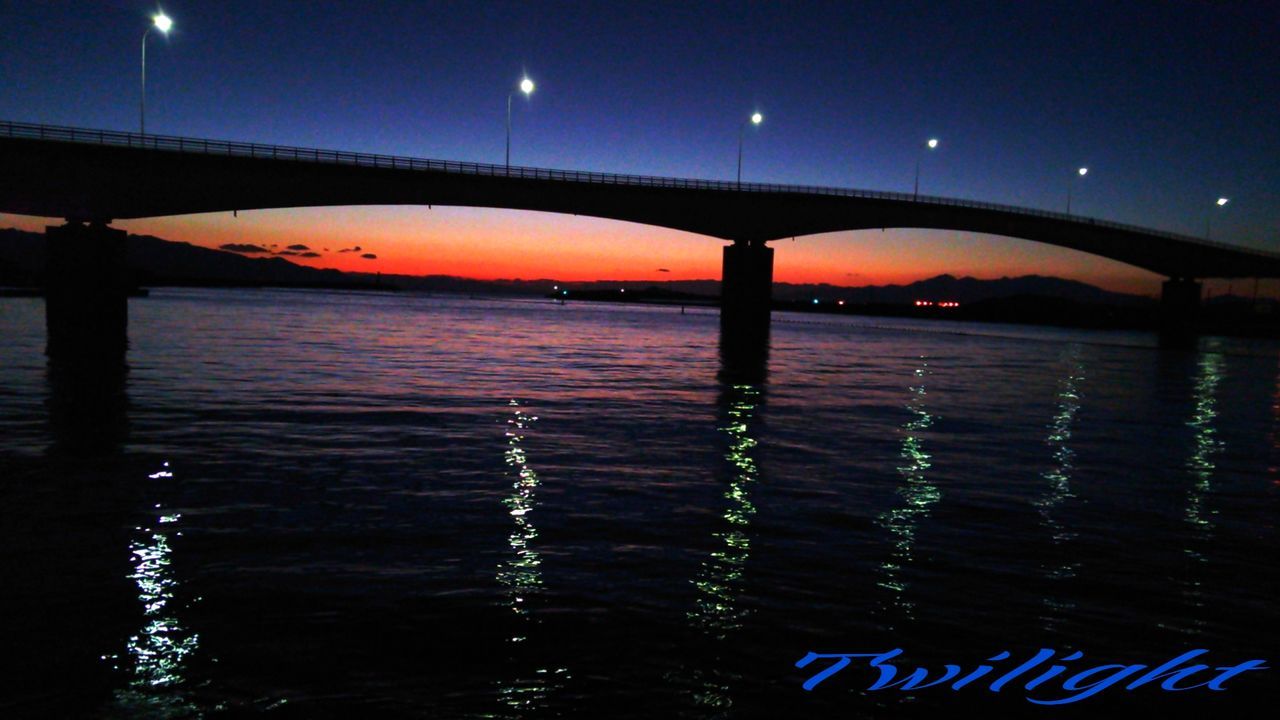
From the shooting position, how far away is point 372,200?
6266 centimetres

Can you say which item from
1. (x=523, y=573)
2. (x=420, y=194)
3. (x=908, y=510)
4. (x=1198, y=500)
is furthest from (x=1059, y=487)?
(x=420, y=194)

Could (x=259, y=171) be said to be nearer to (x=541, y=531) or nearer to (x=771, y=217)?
(x=771, y=217)

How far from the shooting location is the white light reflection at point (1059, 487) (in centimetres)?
766

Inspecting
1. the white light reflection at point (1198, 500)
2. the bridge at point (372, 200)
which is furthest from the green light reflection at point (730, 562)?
the bridge at point (372, 200)

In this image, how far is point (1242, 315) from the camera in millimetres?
130750

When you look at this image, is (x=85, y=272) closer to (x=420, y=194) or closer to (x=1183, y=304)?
(x=420, y=194)

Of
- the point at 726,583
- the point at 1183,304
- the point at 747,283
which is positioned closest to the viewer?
the point at 726,583

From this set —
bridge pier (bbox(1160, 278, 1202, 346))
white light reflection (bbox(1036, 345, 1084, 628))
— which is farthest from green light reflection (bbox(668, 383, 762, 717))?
bridge pier (bbox(1160, 278, 1202, 346))

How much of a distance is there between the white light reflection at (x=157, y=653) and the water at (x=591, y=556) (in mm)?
24

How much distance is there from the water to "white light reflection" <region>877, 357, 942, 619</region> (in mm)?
62

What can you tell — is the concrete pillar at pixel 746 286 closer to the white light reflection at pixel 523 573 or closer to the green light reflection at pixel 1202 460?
the green light reflection at pixel 1202 460

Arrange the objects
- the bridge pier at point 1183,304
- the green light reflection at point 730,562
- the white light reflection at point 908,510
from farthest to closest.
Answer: the bridge pier at point 1183,304 < the white light reflection at point 908,510 < the green light reflection at point 730,562

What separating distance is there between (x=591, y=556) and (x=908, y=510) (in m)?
4.53

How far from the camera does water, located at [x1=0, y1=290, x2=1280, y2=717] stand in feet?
17.2
